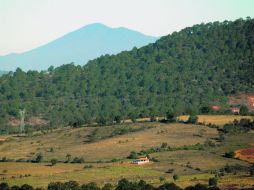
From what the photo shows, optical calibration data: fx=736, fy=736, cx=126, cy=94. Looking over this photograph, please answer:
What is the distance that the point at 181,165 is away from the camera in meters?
125

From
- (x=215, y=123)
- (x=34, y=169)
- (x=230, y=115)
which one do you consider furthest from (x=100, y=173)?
(x=230, y=115)

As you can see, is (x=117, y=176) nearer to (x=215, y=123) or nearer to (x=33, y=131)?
(x=215, y=123)

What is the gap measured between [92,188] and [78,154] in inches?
1900

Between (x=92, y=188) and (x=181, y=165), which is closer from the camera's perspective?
(x=92, y=188)

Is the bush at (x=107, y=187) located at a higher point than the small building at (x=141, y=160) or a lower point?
lower

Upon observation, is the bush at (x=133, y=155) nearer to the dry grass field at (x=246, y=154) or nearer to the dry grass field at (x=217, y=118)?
the dry grass field at (x=246, y=154)

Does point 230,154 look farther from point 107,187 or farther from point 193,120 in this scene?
point 193,120

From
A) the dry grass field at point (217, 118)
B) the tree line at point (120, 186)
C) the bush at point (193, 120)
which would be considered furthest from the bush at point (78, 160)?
the dry grass field at point (217, 118)

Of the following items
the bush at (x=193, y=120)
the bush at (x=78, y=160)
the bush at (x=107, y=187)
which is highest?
the bush at (x=193, y=120)

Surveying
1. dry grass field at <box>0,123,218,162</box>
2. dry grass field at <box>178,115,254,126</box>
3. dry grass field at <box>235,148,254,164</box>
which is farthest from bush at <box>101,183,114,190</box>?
dry grass field at <box>178,115,254,126</box>

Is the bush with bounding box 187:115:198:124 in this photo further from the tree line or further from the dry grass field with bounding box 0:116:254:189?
the tree line

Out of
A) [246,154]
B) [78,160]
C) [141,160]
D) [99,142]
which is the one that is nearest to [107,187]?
[141,160]

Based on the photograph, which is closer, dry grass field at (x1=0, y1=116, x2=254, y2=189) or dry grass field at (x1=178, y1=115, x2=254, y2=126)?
dry grass field at (x1=0, y1=116, x2=254, y2=189)

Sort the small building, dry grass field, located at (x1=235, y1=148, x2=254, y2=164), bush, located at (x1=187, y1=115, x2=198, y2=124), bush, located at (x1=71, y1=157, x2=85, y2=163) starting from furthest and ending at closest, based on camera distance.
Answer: bush, located at (x1=187, y1=115, x2=198, y2=124) → bush, located at (x1=71, y1=157, x2=85, y2=163) → the small building → dry grass field, located at (x1=235, y1=148, x2=254, y2=164)
